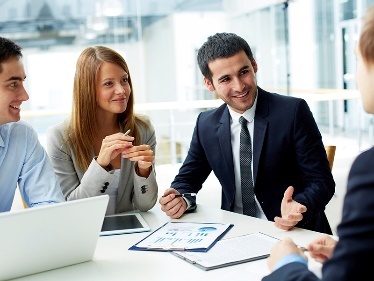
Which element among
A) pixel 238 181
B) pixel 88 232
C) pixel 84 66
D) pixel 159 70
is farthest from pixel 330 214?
pixel 159 70

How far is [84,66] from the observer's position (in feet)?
7.86

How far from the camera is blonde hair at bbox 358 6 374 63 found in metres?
0.89

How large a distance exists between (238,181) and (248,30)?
226 inches

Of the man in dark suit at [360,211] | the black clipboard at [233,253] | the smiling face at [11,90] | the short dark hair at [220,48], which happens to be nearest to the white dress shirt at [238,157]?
the short dark hair at [220,48]

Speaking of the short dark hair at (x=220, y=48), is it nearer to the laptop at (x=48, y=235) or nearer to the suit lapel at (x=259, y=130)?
the suit lapel at (x=259, y=130)

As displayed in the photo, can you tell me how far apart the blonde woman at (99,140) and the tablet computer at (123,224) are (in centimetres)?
13

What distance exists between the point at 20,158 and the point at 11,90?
276 mm

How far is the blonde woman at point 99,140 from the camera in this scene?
221 cm

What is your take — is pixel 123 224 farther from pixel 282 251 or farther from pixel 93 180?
pixel 282 251

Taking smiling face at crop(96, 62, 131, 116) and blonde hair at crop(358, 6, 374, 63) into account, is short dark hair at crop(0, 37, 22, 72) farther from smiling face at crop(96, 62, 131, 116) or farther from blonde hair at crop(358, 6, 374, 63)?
blonde hair at crop(358, 6, 374, 63)

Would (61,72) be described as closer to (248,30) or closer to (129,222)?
(248,30)

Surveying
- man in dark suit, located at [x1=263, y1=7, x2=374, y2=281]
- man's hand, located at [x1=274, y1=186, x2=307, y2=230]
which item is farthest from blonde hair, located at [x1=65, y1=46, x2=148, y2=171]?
man in dark suit, located at [x1=263, y1=7, x2=374, y2=281]

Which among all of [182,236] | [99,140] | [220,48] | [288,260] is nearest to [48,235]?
[182,236]

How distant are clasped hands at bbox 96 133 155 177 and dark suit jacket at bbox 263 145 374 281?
1.26 metres
